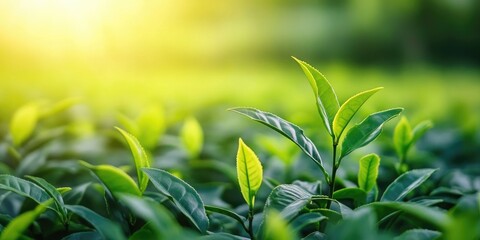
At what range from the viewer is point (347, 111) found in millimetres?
1177

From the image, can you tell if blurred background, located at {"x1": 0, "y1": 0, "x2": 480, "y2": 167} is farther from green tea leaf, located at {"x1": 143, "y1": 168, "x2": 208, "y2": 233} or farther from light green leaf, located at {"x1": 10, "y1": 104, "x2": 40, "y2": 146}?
green tea leaf, located at {"x1": 143, "y1": 168, "x2": 208, "y2": 233}

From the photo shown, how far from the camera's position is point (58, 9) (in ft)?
25.5

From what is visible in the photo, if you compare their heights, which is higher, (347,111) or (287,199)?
(347,111)

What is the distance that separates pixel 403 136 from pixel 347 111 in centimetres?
44

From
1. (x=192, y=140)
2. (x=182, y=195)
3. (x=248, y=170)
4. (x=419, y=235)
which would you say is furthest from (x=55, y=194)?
(x=192, y=140)

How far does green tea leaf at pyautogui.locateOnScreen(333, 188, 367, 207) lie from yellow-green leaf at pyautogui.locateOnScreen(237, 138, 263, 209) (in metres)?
0.18

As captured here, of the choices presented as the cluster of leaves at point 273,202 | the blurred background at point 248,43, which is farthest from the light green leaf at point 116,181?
the blurred background at point 248,43

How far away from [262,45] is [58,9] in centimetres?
429

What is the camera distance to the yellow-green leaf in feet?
3.68

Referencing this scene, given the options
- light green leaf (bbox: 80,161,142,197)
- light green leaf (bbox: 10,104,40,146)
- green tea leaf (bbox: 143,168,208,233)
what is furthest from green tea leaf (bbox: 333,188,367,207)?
light green leaf (bbox: 10,104,40,146)

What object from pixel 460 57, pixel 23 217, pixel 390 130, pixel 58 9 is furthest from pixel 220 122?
pixel 460 57

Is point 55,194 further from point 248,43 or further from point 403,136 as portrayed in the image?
point 248,43

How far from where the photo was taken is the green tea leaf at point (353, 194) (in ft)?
3.98

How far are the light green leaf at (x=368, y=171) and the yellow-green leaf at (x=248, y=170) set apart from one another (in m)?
0.25
